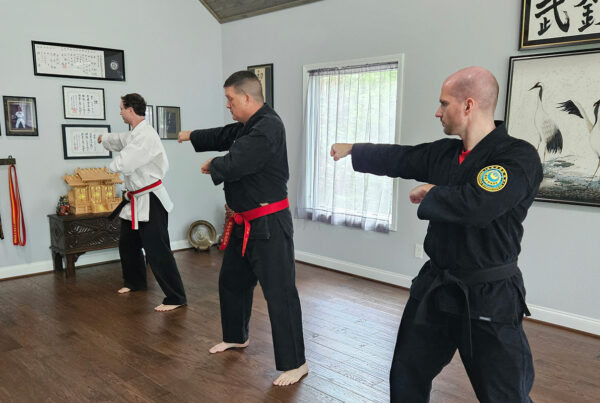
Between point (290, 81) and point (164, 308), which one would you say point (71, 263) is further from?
point (290, 81)

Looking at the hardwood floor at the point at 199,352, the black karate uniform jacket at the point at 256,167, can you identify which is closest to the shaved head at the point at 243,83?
the black karate uniform jacket at the point at 256,167

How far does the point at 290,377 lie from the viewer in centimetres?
248

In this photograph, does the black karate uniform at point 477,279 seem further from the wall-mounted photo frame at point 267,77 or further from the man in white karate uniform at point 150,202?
the wall-mounted photo frame at point 267,77

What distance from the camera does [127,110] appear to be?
347 cm

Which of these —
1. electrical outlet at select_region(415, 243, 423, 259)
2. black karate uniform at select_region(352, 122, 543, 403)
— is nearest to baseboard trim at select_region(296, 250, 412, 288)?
electrical outlet at select_region(415, 243, 423, 259)

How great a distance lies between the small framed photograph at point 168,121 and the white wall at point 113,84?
7 centimetres

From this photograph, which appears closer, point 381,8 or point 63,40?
point 381,8

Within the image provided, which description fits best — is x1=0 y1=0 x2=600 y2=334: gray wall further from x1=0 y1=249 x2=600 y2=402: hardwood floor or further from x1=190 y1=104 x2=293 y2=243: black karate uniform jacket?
x1=190 y1=104 x2=293 y2=243: black karate uniform jacket

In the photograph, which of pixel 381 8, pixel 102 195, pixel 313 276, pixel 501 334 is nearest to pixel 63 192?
pixel 102 195

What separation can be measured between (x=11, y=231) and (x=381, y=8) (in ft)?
12.6

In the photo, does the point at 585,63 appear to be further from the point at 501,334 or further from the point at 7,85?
the point at 7,85

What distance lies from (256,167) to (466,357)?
4.11ft

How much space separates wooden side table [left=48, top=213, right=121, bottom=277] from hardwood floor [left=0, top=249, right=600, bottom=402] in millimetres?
Answer: 354

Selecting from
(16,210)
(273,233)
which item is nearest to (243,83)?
(273,233)
